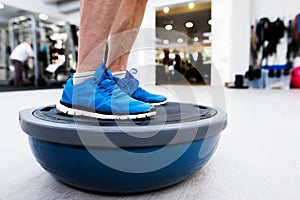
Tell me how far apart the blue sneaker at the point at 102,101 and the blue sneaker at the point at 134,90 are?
0.09 meters

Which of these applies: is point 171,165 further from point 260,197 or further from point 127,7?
point 127,7

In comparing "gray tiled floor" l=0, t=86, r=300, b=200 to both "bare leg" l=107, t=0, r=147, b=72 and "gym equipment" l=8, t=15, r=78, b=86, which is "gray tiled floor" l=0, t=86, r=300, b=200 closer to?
"bare leg" l=107, t=0, r=147, b=72

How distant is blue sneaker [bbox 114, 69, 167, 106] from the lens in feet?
2.68

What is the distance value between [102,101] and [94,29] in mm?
219

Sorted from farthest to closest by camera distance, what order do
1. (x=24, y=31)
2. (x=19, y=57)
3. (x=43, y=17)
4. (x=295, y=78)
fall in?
(x=43, y=17)
(x=24, y=31)
(x=19, y=57)
(x=295, y=78)

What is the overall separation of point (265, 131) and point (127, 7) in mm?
978

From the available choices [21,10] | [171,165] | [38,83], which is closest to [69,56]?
[38,83]

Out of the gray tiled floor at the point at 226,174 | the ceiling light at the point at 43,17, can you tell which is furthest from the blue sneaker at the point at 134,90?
the ceiling light at the point at 43,17

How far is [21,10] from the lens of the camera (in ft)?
20.3

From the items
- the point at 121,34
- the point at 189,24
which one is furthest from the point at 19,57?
the point at 189,24

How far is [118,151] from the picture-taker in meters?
0.55

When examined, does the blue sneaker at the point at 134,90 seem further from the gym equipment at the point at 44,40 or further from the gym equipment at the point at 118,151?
the gym equipment at the point at 44,40

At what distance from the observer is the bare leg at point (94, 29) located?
701 millimetres

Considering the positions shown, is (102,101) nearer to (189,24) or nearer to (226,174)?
(226,174)
